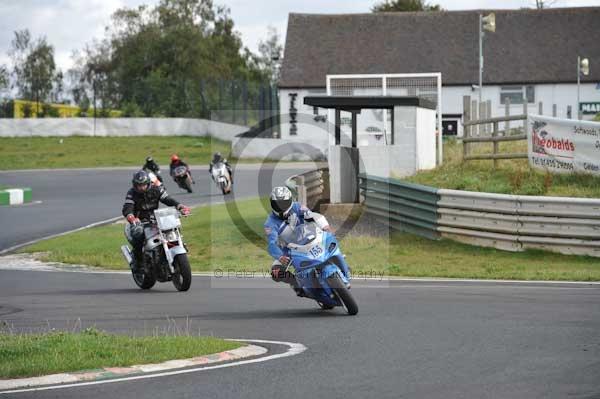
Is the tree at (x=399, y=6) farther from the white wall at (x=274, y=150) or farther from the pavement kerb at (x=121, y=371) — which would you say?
the pavement kerb at (x=121, y=371)

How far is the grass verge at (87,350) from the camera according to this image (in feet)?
29.7

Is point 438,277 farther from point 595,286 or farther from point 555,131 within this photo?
point 555,131

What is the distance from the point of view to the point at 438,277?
1847 centimetres

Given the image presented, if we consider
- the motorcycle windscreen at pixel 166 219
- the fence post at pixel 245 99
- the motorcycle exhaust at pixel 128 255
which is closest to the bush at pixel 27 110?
the fence post at pixel 245 99

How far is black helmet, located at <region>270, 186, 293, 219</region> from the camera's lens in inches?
515

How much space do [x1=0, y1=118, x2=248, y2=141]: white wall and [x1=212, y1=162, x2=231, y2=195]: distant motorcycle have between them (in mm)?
26190

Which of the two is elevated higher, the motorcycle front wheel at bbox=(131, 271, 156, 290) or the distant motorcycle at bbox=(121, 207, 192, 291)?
the distant motorcycle at bbox=(121, 207, 192, 291)

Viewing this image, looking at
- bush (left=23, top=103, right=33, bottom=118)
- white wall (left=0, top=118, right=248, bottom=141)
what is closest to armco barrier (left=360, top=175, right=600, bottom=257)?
white wall (left=0, top=118, right=248, bottom=141)

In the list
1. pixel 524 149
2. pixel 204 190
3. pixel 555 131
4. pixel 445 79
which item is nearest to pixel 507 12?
pixel 445 79

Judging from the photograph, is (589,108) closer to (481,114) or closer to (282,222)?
(481,114)

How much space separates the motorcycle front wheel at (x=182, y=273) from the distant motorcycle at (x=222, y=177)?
18762 mm

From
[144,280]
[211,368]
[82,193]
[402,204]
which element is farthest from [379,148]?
[211,368]

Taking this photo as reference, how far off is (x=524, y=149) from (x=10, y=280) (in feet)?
45.7

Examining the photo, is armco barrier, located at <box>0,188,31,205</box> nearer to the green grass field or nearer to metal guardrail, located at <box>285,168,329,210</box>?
metal guardrail, located at <box>285,168,329,210</box>
